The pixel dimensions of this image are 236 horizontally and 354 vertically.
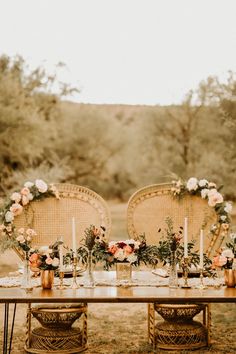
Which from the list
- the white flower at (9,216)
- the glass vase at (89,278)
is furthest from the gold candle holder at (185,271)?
the white flower at (9,216)

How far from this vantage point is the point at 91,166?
18438 millimetres

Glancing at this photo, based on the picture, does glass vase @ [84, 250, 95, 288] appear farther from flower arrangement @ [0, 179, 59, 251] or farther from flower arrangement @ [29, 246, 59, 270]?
flower arrangement @ [0, 179, 59, 251]

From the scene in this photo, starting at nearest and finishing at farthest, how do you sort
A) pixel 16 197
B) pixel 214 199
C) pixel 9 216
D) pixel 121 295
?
pixel 121 295 → pixel 9 216 → pixel 16 197 → pixel 214 199

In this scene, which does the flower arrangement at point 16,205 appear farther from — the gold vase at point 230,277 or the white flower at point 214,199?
the gold vase at point 230,277

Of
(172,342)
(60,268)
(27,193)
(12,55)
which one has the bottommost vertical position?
(172,342)

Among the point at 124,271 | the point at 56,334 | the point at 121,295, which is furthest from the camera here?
the point at 56,334

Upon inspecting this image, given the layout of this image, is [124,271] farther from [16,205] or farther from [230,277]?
[16,205]

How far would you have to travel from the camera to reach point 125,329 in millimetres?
4641

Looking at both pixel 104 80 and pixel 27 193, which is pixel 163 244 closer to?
pixel 27 193

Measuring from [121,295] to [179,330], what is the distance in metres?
0.98

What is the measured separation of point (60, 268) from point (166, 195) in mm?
1537

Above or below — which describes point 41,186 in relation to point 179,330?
above

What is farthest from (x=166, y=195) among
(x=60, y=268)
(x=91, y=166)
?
(x=91, y=166)

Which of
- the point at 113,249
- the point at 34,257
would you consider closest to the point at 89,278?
the point at 113,249
